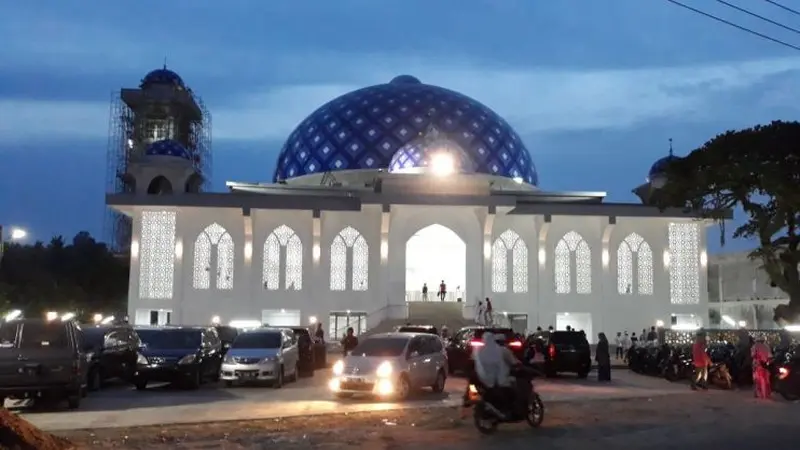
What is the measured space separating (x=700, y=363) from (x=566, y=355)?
430 centimetres

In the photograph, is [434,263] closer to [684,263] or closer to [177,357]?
[684,263]

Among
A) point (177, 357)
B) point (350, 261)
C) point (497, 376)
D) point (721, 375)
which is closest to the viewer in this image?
point (497, 376)

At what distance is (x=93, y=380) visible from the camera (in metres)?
16.5

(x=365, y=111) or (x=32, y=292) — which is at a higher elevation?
(x=365, y=111)

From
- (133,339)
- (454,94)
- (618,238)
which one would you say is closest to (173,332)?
(133,339)

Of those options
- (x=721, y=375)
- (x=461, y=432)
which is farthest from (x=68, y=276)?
(x=461, y=432)

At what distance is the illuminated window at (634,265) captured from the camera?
124 ft

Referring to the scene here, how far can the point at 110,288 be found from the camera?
49.5m

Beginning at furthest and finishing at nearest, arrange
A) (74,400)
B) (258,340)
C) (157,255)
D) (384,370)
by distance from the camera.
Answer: (157,255), (258,340), (384,370), (74,400)

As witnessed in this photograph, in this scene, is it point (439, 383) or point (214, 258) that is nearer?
point (439, 383)

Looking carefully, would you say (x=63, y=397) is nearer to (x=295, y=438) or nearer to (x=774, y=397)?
(x=295, y=438)

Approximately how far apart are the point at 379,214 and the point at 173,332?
753 inches

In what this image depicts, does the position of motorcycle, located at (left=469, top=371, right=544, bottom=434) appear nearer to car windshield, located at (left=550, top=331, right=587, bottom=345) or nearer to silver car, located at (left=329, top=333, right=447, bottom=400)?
silver car, located at (left=329, top=333, right=447, bottom=400)

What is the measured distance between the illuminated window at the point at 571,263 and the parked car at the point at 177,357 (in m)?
21.4
